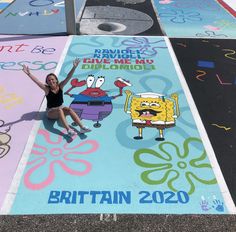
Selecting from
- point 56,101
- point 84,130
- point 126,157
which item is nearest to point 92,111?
point 84,130

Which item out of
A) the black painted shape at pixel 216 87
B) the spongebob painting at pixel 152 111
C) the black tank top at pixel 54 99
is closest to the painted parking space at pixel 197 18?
the black painted shape at pixel 216 87

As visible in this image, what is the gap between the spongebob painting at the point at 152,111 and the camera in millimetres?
7031

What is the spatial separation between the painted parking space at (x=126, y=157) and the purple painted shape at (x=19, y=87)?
0.29 metres

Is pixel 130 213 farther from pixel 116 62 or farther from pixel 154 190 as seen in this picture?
pixel 116 62

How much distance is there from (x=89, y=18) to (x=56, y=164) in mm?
8775

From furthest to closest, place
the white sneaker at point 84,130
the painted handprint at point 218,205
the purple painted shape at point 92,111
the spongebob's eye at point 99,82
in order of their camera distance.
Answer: the spongebob's eye at point 99,82 < the purple painted shape at point 92,111 < the white sneaker at point 84,130 < the painted handprint at point 218,205

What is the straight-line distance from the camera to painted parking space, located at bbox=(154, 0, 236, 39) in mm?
12145

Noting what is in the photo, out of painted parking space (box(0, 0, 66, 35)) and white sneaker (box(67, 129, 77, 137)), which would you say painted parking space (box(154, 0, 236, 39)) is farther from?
white sneaker (box(67, 129, 77, 137))

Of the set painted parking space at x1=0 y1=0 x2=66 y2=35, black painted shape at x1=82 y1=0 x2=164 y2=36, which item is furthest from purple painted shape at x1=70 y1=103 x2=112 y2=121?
black painted shape at x1=82 y1=0 x2=164 y2=36

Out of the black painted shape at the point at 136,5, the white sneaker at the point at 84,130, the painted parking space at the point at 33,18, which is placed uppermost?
the white sneaker at the point at 84,130

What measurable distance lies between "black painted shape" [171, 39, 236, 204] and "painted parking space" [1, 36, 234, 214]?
8.7 inches

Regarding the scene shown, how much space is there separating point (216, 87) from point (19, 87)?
16.6 ft

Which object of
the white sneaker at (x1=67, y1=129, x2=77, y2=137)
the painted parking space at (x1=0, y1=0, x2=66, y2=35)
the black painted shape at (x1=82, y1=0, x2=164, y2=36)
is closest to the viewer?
the white sneaker at (x1=67, y1=129, x2=77, y2=137)

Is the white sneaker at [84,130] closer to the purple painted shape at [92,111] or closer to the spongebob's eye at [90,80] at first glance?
the purple painted shape at [92,111]
